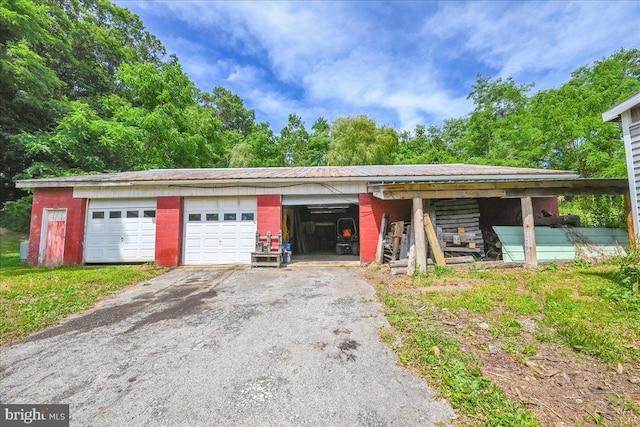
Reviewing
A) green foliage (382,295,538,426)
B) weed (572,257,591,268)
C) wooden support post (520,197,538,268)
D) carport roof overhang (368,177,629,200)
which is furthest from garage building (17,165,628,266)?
green foliage (382,295,538,426)

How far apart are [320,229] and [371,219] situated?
244 inches

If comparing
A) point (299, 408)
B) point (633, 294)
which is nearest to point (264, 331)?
point (299, 408)

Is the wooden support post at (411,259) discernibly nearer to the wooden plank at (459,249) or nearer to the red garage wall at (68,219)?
the wooden plank at (459,249)

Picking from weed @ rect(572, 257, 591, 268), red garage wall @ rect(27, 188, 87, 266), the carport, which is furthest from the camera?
red garage wall @ rect(27, 188, 87, 266)

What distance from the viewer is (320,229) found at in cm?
1464

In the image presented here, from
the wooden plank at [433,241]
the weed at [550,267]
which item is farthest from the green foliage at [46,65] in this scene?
the weed at [550,267]

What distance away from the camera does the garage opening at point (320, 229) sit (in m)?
10.3

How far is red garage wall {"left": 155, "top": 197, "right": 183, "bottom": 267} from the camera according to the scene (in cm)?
870

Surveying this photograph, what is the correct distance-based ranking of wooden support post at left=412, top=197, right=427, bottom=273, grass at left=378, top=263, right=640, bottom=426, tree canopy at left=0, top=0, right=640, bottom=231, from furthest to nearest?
tree canopy at left=0, top=0, right=640, bottom=231 < wooden support post at left=412, top=197, right=427, bottom=273 < grass at left=378, top=263, right=640, bottom=426

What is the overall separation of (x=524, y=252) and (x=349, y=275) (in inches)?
196

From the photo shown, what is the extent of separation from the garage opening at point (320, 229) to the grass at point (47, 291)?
5.18 m

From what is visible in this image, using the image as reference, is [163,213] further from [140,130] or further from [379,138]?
[379,138]

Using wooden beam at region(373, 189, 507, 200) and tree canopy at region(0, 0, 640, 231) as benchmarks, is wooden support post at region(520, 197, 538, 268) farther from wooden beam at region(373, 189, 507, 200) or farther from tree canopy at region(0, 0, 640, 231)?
tree canopy at region(0, 0, 640, 231)

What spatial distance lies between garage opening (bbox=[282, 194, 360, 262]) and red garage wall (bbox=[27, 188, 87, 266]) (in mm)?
7188
